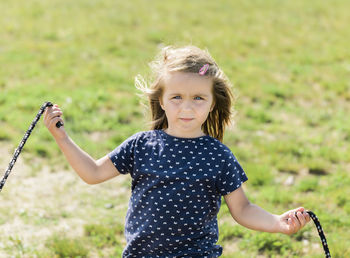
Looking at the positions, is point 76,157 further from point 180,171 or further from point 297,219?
point 297,219

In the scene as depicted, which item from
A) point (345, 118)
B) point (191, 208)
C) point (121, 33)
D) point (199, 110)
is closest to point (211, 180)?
point (191, 208)

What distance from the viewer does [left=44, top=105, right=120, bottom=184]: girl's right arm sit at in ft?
8.96

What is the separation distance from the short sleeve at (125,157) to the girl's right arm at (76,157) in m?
0.03

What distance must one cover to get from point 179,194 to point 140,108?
3.90 metres

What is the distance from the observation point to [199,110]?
8.86 feet

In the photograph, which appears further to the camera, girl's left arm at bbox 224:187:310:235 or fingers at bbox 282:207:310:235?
girl's left arm at bbox 224:187:310:235

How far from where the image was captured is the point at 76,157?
278 cm

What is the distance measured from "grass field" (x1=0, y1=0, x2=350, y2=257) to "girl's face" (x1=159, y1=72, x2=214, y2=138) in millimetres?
661

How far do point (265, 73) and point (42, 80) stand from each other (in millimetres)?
3318

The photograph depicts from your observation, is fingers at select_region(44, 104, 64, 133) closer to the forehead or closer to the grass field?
the forehead

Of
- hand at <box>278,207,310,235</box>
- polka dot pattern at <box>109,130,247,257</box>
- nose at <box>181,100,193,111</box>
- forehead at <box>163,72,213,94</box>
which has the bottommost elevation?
hand at <box>278,207,310,235</box>

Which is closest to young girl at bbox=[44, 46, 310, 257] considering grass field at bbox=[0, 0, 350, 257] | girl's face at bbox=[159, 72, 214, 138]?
girl's face at bbox=[159, 72, 214, 138]

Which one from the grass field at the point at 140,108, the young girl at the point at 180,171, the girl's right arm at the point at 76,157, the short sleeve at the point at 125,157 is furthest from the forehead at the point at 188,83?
the grass field at the point at 140,108

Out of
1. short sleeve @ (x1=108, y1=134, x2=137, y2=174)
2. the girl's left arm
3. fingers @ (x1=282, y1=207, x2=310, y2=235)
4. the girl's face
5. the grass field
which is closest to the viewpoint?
fingers @ (x1=282, y1=207, x2=310, y2=235)
